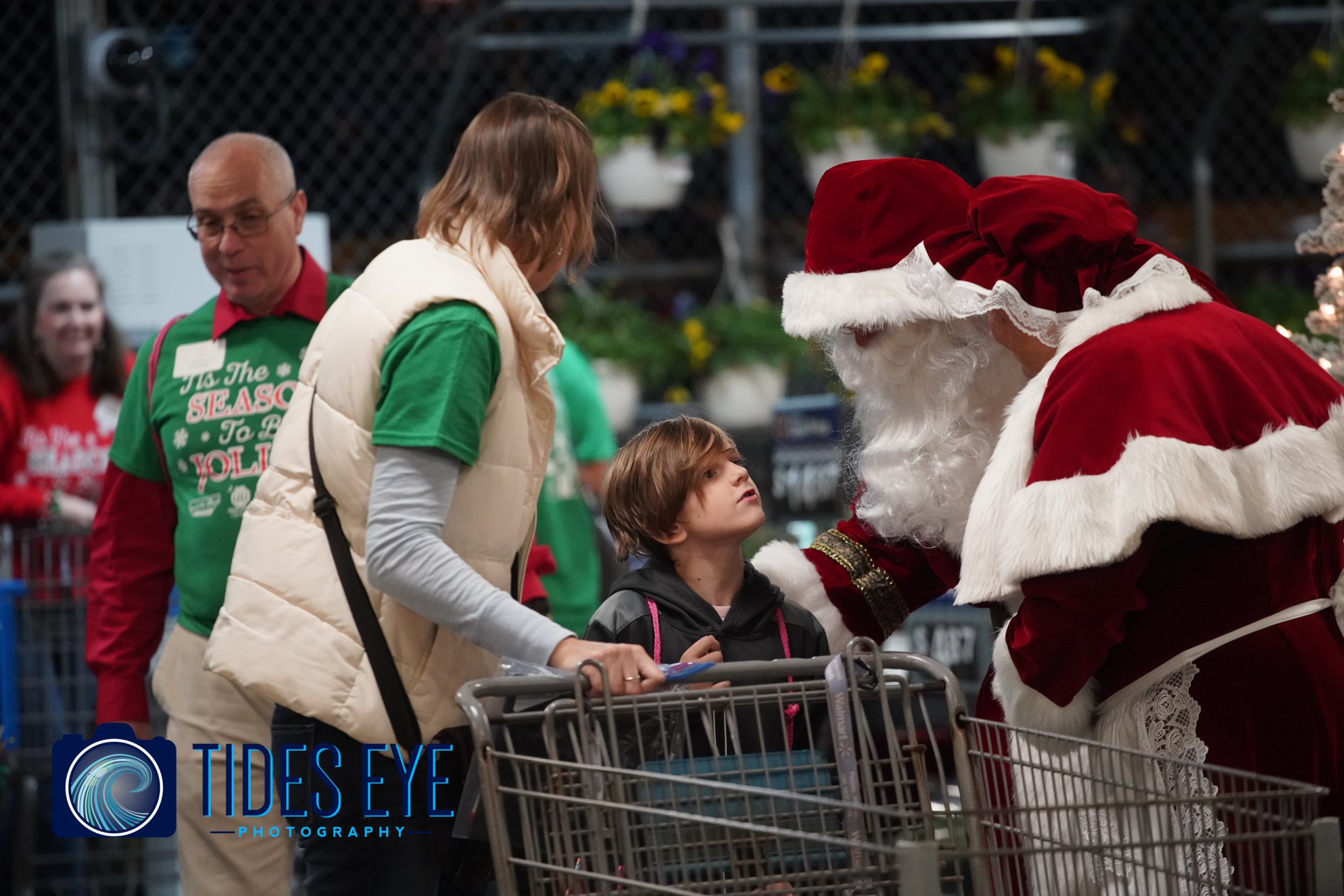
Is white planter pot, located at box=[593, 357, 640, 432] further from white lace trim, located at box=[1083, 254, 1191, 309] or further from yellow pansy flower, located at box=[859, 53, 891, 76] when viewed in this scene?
white lace trim, located at box=[1083, 254, 1191, 309]

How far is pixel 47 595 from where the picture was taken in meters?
3.55

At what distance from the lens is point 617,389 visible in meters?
5.05

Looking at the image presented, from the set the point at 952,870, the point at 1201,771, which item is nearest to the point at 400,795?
the point at 952,870

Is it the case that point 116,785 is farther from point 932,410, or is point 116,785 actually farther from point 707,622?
point 932,410

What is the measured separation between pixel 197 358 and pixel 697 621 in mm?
914

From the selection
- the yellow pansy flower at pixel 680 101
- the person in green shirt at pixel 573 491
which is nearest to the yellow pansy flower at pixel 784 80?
the yellow pansy flower at pixel 680 101

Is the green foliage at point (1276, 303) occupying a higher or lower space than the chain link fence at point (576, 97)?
lower

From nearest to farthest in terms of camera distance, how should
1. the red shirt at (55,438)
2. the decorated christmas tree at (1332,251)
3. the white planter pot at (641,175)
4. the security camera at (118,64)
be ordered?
→ the decorated christmas tree at (1332,251)
the red shirt at (55,438)
the security camera at (118,64)
the white planter pot at (641,175)

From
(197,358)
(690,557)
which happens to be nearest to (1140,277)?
(690,557)

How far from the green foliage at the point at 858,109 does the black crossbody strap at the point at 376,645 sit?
3.55 meters

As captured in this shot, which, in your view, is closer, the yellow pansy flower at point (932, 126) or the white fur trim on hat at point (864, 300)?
the white fur trim on hat at point (864, 300)

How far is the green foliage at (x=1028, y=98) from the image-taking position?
5305mm

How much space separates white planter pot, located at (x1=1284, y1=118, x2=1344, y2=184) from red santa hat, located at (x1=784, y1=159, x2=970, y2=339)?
374 centimetres

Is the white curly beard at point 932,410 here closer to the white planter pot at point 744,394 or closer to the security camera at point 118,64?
the white planter pot at point 744,394
